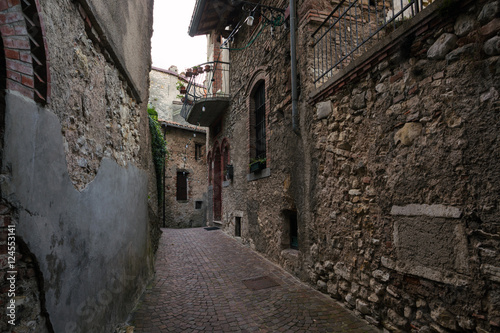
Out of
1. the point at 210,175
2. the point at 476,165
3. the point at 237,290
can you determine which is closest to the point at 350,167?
the point at 476,165

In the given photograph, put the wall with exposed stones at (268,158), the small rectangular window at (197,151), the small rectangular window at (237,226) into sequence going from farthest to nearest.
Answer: the small rectangular window at (197,151) < the small rectangular window at (237,226) < the wall with exposed stones at (268,158)

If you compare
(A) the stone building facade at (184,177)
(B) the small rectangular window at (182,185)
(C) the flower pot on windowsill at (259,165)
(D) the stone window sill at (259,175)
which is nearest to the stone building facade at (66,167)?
Result: (D) the stone window sill at (259,175)

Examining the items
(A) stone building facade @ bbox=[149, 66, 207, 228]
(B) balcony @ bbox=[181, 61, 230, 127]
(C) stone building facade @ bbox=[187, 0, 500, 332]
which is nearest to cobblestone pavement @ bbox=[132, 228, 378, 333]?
(C) stone building facade @ bbox=[187, 0, 500, 332]

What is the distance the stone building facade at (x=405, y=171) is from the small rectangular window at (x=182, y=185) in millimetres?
11649

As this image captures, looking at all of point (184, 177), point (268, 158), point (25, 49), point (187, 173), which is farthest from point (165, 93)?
point (25, 49)

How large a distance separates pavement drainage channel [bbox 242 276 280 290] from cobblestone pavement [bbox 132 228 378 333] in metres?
0.08

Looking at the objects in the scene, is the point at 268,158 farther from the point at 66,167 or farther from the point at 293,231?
the point at 66,167

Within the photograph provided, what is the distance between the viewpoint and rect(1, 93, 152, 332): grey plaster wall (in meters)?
1.61

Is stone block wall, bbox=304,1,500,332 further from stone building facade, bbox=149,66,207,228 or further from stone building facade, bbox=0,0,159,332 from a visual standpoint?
stone building facade, bbox=149,66,207,228

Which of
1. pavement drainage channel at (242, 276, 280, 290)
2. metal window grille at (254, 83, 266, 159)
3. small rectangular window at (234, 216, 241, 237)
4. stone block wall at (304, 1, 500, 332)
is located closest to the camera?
stone block wall at (304, 1, 500, 332)

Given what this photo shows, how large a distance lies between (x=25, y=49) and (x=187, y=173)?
15.4 m

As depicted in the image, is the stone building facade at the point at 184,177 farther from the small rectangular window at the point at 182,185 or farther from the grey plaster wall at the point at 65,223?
the grey plaster wall at the point at 65,223

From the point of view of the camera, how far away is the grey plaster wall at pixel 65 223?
161 centimetres

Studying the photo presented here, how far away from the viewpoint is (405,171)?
9.57 ft
